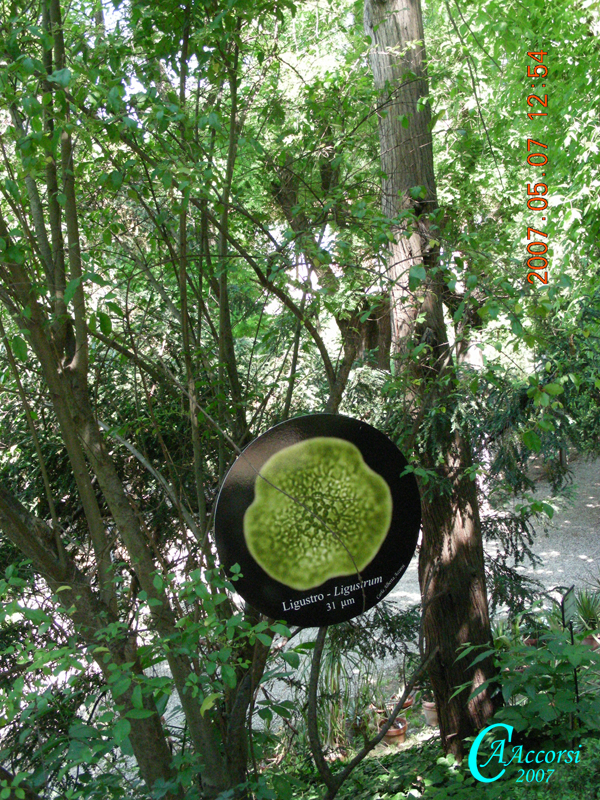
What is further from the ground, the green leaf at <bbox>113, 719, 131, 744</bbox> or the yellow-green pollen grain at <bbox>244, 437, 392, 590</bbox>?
the yellow-green pollen grain at <bbox>244, 437, 392, 590</bbox>

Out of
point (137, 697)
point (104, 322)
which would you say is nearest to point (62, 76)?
point (104, 322)

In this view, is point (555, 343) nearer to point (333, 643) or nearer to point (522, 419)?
point (522, 419)

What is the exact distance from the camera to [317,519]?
87.2 inches

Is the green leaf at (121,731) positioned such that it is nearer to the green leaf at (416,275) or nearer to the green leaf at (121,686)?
the green leaf at (121,686)

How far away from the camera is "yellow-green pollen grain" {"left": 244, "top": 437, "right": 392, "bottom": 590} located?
6.99 ft

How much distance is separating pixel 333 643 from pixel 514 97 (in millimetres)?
5792

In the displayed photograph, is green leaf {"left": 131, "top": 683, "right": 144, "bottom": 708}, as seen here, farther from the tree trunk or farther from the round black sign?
the tree trunk

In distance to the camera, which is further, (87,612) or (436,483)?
(436,483)

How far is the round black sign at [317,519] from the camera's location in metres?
2.11

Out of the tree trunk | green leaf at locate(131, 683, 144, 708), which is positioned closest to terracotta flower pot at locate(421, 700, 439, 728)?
the tree trunk

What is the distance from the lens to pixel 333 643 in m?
4.79

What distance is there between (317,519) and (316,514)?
0.07 m

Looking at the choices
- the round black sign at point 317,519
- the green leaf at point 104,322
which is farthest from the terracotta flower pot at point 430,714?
the green leaf at point 104,322

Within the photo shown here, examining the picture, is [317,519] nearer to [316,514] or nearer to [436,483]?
[316,514]
